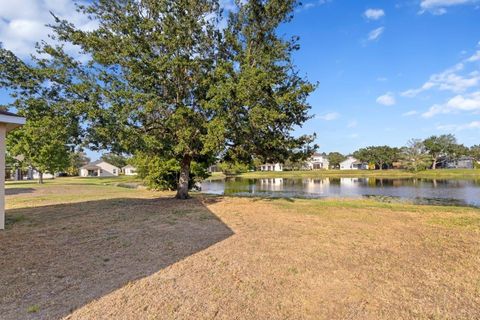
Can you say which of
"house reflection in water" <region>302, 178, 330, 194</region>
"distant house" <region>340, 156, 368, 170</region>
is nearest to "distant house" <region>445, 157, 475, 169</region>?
"distant house" <region>340, 156, 368, 170</region>

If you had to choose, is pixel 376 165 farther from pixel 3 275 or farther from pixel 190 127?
pixel 3 275

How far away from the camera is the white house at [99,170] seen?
73.6m

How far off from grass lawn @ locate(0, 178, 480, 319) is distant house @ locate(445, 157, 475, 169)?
3384 inches

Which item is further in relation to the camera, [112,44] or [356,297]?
[112,44]

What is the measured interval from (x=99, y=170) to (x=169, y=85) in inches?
2738

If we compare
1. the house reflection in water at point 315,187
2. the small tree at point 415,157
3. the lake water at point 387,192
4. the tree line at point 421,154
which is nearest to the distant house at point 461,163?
the tree line at point 421,154

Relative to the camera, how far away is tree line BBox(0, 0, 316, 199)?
37.8 ft

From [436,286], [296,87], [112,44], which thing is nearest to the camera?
[436,286]

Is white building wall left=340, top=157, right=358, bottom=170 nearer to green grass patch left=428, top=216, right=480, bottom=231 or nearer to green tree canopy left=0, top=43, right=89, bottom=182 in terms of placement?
green grass patch left=428, top=216, right=480, bottom=231

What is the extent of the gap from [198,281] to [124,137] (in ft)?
28.3

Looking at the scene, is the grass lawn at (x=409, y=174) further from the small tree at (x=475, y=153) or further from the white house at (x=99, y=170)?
the white house at (x=99, y=170)

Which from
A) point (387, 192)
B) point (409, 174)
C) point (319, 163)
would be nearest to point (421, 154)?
point (409, 174)

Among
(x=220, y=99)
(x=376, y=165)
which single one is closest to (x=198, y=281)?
(x=220, y=99)

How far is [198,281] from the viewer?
172 inches
